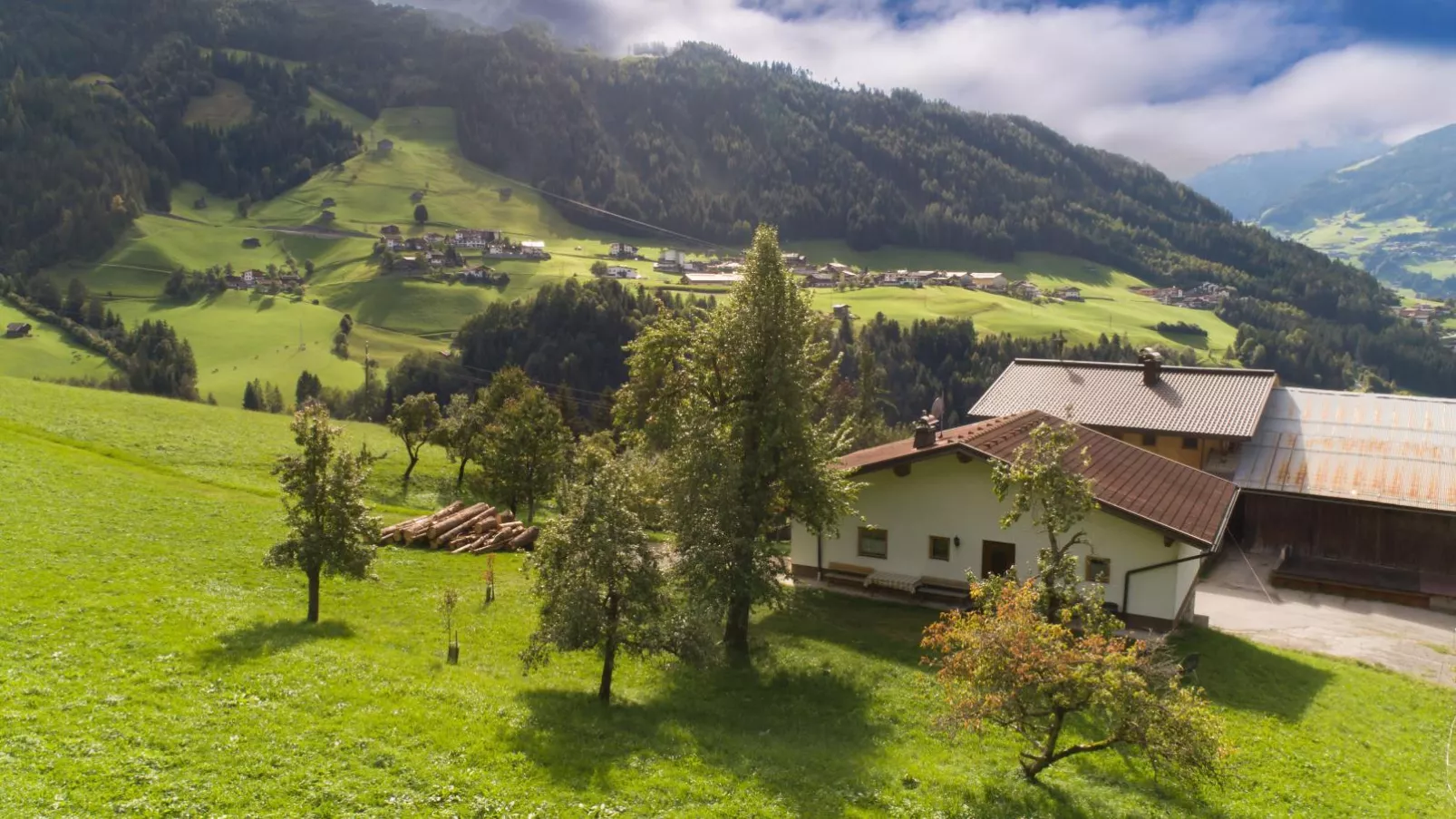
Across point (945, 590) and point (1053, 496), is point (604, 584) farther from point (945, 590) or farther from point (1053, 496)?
point (945, 590)

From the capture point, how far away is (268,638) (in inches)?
786

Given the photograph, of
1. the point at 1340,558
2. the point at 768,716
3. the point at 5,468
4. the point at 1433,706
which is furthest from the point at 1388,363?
the point at 5,468

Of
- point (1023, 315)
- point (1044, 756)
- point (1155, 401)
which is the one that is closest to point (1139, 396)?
point (1155, 401)

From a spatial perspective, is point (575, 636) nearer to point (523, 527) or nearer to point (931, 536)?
point (931, 536)

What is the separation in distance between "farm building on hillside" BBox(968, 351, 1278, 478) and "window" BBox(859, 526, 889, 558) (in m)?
19.1

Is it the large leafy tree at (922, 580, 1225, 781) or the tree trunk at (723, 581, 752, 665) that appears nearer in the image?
the large leafy tree at (922, 580, 1225, 781)

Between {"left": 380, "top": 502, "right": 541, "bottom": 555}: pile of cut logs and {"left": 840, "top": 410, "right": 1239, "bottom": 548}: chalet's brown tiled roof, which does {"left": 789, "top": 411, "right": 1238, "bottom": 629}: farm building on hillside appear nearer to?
{"left": 840, "top": 410, "right": 1239, "bottom": 548}: chalet's brown tiled roof

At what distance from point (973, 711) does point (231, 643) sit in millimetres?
15961

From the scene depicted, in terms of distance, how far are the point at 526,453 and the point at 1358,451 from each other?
40466mm

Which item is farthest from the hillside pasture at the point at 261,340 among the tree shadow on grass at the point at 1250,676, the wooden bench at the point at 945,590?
the tree shadow on grass at the point at 1250,676

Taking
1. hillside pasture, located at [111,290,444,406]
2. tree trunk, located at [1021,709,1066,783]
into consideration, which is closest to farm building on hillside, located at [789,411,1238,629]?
tree trunk, located at [1021,709,1066,783]

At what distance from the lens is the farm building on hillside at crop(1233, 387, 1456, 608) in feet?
120

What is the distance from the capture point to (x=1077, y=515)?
66.5 ft

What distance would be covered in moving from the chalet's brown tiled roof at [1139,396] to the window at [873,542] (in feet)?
53.0
